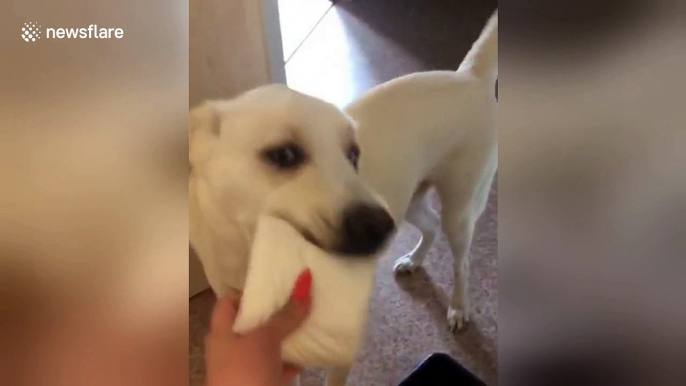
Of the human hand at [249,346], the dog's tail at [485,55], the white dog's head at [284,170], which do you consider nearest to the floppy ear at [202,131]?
the white dog's head at [284,170]

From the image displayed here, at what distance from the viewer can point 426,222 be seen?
1.76 ft

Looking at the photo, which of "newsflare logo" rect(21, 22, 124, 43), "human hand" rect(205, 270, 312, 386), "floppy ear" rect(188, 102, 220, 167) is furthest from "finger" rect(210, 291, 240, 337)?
"newsflare logo" rect(21, 22, 124, 43)

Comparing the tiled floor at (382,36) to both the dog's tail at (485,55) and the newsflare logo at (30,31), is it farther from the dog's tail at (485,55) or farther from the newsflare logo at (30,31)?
the newsflare logo at (30,31)

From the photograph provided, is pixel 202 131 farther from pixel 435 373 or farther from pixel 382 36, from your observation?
pixel 435 373

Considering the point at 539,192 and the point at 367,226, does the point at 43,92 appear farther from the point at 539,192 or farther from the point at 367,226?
the point at 539,192

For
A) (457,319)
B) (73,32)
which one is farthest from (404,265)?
(73,32)

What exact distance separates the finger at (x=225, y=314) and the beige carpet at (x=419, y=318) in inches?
0.4

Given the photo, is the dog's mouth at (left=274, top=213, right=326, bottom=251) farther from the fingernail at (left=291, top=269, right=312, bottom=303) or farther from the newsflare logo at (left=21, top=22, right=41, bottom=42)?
the newsflare logo at (left=21, top=22, right=41, bottom=42)

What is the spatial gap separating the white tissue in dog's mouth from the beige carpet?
0.04 meters

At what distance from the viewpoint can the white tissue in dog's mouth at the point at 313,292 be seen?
16.5 inches

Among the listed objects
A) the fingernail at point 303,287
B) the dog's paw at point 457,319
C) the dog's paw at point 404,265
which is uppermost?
the fingernail at point 303,287

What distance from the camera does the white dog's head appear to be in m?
0.42

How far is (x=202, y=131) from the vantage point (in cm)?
45

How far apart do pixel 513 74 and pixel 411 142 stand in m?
0.12
